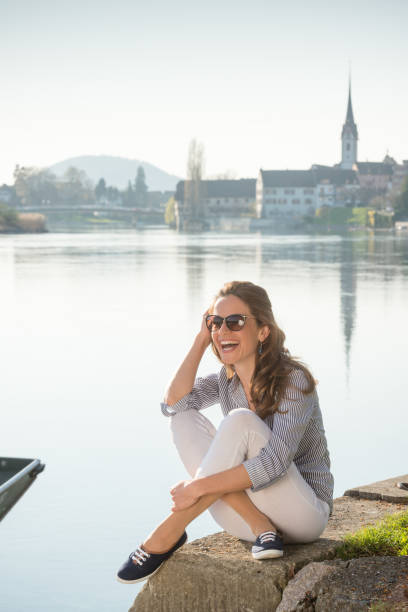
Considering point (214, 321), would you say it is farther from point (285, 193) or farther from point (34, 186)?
point (34, 186)

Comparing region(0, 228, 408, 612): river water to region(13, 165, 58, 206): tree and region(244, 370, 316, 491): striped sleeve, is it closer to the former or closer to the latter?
region(244, 370, 316, 491): striped sleeve

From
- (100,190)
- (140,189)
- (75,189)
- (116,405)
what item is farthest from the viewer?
(140,189)

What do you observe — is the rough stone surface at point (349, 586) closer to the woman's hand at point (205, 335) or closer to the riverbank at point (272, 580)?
the riverbank at point (272, 580)

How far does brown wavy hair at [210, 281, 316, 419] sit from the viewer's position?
249 centimetres

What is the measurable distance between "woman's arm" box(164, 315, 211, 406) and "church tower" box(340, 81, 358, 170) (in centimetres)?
11046

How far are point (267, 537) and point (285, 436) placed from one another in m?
0.30

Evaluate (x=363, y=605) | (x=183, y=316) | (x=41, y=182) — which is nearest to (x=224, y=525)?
Answer: (x=363, y=605)

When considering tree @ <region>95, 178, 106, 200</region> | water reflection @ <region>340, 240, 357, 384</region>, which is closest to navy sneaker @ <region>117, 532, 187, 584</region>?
water reflection @ <region>340, 240, 357, 384</region>

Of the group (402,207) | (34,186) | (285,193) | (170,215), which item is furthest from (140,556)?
(34,186)

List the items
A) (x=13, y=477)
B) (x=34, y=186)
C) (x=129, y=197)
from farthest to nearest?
1. (x=129, y=197)
2. (x=34, y=186)
3. (x=13, y=477)

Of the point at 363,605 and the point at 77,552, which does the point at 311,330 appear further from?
the point at 363,605

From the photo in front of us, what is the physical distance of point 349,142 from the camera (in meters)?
110

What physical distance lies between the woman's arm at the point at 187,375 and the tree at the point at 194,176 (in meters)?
73.4

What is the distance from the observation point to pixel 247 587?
2.38 meters
